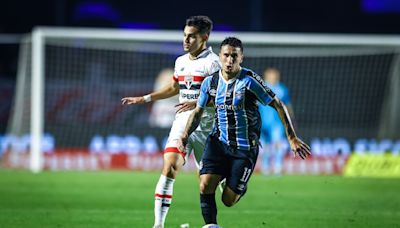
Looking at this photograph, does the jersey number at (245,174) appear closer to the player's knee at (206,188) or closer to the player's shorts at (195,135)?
the player's knee at (206,188)

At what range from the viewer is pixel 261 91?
27.6 ft

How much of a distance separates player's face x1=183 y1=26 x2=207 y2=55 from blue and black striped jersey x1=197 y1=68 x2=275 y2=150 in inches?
31.8

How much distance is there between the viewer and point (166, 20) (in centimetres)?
Result: 2719

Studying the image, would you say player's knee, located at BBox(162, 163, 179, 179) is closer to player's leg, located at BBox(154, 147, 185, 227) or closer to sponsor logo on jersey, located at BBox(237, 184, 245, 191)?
player's leg, located at BBox(154, 147, 185, 227)

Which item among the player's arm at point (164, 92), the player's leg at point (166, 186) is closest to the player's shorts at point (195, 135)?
the player's leg at point (166, 186)

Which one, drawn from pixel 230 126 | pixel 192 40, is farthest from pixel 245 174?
pixel 192 40

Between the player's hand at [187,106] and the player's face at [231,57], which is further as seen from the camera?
the player's hand at [187,106]

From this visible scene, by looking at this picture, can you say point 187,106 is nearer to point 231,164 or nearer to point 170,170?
point 170,170

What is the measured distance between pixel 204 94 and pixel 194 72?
82 centimetres

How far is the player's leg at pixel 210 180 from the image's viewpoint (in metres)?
8.50

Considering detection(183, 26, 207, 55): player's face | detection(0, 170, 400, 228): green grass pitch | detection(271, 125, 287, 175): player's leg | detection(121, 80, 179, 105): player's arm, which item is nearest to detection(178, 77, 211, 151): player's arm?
detection(183, 26, 207, 55): player's face

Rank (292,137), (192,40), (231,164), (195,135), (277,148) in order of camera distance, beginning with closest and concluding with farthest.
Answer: (292,137) < (231,164) < (192,40) < (195,135) < (277,148)

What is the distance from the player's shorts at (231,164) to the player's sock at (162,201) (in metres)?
0.46

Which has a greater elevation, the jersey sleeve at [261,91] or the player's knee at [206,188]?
the jersey sleeve at [261,91]
